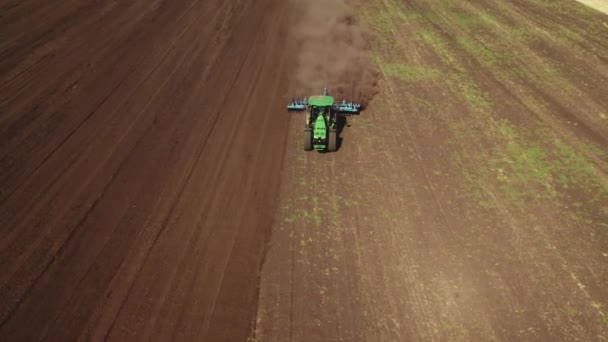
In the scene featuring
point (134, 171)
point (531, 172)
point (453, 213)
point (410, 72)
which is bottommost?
point (134, 171)

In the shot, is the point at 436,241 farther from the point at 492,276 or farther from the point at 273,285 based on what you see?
the point at 273,285

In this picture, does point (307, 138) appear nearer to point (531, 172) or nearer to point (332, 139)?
point (332, 139)

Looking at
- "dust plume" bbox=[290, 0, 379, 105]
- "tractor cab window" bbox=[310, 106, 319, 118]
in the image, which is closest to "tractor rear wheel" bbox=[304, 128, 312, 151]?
"tractor cab window" bbox=[310, 106, 319, 118]

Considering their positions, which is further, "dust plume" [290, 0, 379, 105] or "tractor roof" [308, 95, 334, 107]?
"dust plume" [290, 0, 379, 105]

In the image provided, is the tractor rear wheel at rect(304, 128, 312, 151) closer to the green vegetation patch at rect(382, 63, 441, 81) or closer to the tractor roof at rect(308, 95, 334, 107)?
the tractor roof at rect(308, 95, 334, 107)

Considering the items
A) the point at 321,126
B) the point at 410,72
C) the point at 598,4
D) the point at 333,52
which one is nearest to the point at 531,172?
the point at 321,126

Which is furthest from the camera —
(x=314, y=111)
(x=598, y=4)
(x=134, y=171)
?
(x=598, y=4)
